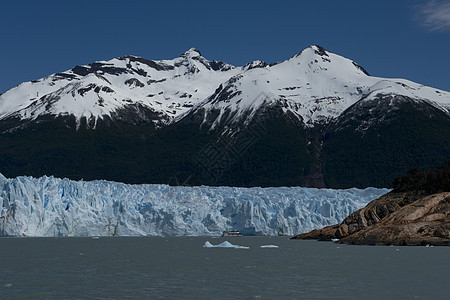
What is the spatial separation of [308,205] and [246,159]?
79.6 meters

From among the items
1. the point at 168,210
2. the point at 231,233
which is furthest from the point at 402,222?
the point at 168,210

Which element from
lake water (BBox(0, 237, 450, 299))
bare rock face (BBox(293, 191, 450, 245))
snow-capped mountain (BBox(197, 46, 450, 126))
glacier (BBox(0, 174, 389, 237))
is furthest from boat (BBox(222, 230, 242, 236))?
snow-capped mountain (BBox(197, 46, 450, 126))

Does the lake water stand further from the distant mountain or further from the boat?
the distant mountain

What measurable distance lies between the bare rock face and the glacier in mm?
14013

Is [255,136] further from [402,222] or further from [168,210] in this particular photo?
[402,222]

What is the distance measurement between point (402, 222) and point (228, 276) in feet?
85.9

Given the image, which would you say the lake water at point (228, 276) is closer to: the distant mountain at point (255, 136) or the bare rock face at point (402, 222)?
the bare rock face at point (402, 222)

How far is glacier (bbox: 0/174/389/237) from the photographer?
6450cm

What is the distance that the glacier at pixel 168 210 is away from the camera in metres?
64.5

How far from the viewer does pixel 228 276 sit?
88.5 feet

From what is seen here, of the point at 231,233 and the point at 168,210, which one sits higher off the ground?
the point at 168,210

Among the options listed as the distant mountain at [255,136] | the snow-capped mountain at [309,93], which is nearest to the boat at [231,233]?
the distant mountain at [255,136]

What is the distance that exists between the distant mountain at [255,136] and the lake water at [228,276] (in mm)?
103765

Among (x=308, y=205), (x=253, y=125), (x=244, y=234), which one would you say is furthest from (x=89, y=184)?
(x=253, y=125)
